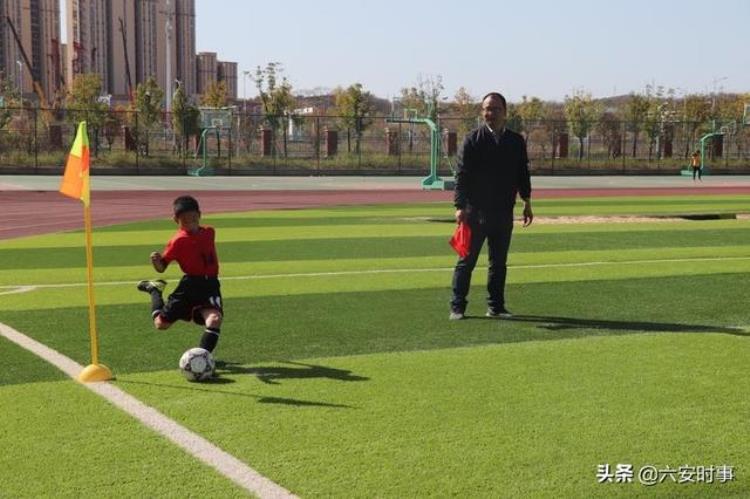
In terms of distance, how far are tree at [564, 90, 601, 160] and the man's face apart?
5907 cm

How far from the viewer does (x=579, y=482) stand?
4.01 meters

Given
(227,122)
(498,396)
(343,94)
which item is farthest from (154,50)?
(498,396)

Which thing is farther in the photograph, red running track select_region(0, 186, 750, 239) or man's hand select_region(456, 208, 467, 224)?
red running track select_region(0, 186, 750, 239)

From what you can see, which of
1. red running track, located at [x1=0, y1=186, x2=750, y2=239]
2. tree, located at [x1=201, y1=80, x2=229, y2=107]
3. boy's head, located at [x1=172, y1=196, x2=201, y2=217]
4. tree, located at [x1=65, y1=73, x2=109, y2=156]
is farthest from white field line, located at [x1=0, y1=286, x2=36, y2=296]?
tree, located at [x1=201, y1=80, x2=229, y2=107]

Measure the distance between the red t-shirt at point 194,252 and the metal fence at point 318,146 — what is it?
133ft

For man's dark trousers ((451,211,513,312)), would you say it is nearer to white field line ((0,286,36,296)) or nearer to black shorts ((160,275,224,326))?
black shorts ((160,275,224,326))

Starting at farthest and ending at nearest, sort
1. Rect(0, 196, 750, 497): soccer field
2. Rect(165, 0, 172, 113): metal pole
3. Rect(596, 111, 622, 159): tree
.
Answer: Rect(596, 111, 622, 159): tree
Rect(165, 0, 172, 113): metal pole
Rect(0, 196, 750, 497): soccer field

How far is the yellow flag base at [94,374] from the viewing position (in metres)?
5.68

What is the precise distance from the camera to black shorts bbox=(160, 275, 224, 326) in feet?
19.9

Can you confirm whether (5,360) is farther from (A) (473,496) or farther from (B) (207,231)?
(A) (473,496)

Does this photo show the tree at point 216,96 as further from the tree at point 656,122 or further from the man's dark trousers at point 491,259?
the man's dark trousers at point 491,259

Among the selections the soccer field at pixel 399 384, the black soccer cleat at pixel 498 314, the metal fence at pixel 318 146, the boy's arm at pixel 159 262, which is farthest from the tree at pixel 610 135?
the boy's arm at pixel 159 262

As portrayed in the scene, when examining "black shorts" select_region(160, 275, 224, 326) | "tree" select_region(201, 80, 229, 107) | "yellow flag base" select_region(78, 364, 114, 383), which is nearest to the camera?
"yellow flag base" select_region(78, 364, 114, 383)

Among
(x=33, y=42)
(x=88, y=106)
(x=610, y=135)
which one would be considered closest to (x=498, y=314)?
(x=88, y=106)
